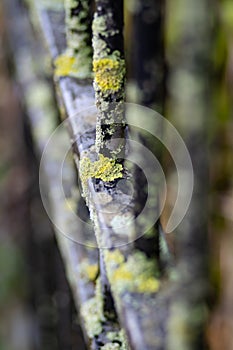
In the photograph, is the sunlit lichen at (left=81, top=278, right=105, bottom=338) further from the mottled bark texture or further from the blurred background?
the blurred background

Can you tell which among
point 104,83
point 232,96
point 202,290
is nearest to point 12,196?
point 232,96

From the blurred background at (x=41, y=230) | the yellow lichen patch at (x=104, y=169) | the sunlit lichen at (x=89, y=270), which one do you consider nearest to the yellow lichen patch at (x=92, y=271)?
the sunlit lichen at (x=89, y=270)

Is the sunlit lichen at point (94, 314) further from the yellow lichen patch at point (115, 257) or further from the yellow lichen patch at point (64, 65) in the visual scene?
the yellow lichen patch at point (64, 65)

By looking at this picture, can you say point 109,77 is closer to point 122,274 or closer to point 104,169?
point 104,169

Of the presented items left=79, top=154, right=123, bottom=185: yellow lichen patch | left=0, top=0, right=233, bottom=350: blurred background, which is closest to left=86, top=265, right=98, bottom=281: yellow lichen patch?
left=79, top=154, right=123, bottom=185: yellow lichen patch

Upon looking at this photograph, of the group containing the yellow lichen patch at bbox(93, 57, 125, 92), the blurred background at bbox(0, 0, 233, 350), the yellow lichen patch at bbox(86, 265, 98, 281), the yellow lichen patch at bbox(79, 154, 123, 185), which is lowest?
the blurred background at bbox(0, 0, 233, 350)

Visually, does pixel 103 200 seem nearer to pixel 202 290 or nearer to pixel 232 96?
pixel 202 290
